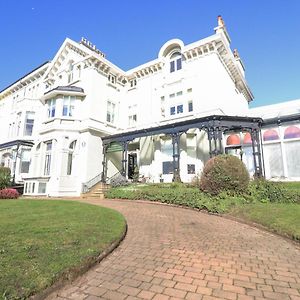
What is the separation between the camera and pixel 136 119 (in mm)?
24562

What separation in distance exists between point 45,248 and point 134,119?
20.9m

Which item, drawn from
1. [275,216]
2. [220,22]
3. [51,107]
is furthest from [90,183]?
[220,22]

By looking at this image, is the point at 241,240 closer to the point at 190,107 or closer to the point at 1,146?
the point at 190,107

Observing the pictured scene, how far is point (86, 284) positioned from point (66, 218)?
4540 mm

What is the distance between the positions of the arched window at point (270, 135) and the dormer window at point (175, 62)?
9688 mm

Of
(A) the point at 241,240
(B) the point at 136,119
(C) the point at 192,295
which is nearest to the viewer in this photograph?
(C) the point at 192,295

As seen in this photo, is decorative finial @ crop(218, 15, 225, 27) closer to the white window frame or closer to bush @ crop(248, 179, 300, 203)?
the white window frame

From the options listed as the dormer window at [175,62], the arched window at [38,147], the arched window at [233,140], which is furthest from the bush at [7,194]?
the dormer window at [175,62]

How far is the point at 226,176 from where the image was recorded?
11406 millimetres

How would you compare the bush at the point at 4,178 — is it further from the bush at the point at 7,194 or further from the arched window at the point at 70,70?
the arched window at the point at 70,70

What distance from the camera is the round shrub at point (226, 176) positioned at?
37.4 ft

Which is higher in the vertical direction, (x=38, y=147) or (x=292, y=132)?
(x=38, y=147)

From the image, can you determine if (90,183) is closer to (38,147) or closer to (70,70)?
(38,147)

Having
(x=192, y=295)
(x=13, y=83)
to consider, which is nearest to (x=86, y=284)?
(x=192, y=295)
